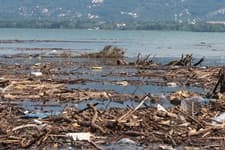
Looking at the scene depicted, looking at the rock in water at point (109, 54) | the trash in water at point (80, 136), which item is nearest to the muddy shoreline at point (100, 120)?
the trash in water at point (80, 136)

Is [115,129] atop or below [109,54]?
atop

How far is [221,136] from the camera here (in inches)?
715

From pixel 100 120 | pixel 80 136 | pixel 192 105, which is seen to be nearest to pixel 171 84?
pixel 192 105

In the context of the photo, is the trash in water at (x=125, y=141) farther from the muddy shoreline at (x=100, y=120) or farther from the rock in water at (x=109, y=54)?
the rock in water at (x=109, y=54)

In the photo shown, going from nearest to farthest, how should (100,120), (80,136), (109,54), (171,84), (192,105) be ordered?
(80,136) < (100,120) < (192,105) < (171,84) < (109,54)

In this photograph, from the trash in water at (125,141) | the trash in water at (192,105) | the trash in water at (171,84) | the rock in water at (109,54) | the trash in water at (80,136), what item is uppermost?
the trash in water at (80,136)

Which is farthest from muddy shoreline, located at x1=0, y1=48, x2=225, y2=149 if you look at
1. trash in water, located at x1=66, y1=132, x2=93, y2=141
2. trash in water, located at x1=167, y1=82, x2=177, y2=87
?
trash in water, located at x1=167, y1=82, x2=177, y2=87

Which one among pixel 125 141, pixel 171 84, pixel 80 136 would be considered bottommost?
pixel 171 84

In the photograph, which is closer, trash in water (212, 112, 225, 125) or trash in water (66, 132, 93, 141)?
trash in water (66, 132, 93, 141)

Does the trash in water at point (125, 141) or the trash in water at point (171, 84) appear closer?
the trash in water at point (125, 141)

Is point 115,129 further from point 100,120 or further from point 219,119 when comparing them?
point 219,119

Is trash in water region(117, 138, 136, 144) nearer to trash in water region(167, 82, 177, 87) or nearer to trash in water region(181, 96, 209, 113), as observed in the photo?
trash in water region(181, 96, 209, 113)

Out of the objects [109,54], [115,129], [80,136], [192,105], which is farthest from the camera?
[109,54]

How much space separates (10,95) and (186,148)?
36.5 ft
